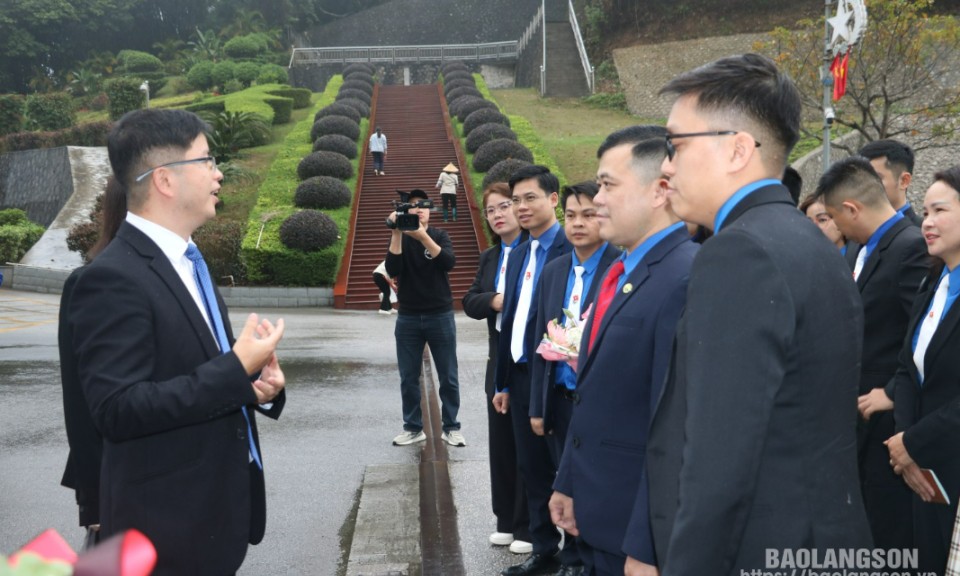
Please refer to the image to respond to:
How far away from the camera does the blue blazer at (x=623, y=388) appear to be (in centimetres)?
278

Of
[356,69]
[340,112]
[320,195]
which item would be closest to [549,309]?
[320,195]

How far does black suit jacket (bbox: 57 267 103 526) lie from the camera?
10.3ft

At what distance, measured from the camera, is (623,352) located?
2811 millimetres

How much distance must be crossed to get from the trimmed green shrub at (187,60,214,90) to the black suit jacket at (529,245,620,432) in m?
43.6

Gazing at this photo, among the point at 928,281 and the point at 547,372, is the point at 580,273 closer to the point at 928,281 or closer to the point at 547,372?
the point at 547,372

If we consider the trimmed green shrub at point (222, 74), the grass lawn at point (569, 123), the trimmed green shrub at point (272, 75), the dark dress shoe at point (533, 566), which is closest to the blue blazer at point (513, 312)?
the dark dress shoe at point (533, 566)

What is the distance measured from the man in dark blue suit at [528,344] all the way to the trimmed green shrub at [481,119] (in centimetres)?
2299

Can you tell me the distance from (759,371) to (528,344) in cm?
290

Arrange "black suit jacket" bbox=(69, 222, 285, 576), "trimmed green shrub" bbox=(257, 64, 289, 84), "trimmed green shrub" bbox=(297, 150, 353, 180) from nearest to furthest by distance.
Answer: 1. "black suit jacket" bbox=(69, 222, 285, 576)
2. "trimmed green shrub" bbox=(297, 150, 353, 180)
3. "trimmed green shrub" bbox=(257, 64, 289, 84)

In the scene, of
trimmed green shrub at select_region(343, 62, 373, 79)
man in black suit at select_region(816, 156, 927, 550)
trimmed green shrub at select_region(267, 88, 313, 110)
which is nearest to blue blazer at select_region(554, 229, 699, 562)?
man in black suit at select_region(816, 156, 927, 550)

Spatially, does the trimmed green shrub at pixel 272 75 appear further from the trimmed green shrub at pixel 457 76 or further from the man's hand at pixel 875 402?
the man's hand at pixel 875 402

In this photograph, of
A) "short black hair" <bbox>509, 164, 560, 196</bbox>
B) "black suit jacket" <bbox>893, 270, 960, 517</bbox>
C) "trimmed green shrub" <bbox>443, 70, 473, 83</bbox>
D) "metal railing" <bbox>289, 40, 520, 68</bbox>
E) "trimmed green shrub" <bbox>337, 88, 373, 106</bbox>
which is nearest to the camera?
"black suit jacket" <bbox>893, 270, 960, 517</bbox>

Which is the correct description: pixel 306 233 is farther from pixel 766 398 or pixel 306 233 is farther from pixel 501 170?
pixel 766 398

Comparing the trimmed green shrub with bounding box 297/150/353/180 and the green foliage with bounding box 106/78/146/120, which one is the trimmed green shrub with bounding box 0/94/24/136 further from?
the trimmed green shrub with bounding box 297/150/353/180
